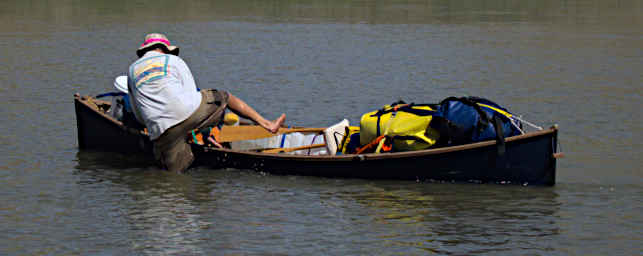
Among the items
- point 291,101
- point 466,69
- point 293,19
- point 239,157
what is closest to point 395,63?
point 466,69

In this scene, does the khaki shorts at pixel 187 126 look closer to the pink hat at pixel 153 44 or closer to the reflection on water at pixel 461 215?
the pink hat at pixel 153 44

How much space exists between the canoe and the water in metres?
0.14

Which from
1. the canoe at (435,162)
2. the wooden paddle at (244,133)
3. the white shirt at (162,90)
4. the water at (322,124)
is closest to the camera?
the water at (322,124)

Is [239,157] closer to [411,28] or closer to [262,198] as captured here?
[262,198]

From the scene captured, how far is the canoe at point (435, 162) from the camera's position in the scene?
1050cm

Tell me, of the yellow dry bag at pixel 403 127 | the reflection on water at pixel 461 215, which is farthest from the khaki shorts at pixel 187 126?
the reflection on water at pixel 461 215

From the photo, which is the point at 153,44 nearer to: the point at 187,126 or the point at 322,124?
the point at 187,126

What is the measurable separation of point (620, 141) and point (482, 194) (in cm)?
404

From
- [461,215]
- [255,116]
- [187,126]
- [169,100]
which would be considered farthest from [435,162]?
[169,100]

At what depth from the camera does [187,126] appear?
37.6 ft

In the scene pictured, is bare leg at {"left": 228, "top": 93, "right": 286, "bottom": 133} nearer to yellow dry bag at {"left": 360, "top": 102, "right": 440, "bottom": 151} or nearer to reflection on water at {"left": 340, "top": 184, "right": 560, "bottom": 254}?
yellow dry bag at {"left": 360, "top": 102, "right": 440, "bottom": 151}

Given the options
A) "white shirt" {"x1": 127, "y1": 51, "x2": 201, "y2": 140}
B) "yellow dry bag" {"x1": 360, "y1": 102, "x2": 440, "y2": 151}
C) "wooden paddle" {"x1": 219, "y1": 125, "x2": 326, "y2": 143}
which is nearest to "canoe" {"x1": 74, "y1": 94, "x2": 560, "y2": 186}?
"yellow dry bag" {"x1": 360, "y1": 102, "x2": 440, "y2": 151}

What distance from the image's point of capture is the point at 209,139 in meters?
12.2

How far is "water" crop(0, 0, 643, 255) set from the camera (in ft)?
30.5
